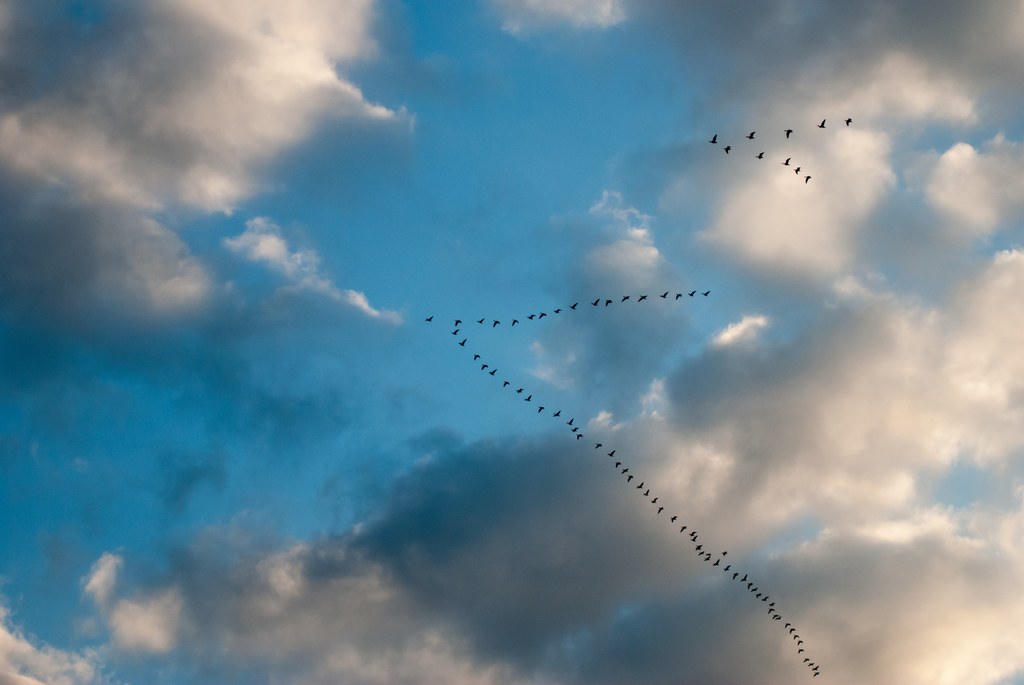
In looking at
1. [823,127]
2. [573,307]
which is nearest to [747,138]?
[823,127]

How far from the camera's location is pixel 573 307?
19750 centimetres

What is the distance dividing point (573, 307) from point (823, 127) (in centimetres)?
5417

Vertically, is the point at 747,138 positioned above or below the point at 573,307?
above

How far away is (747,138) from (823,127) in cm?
1355

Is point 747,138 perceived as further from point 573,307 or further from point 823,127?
point 573,307

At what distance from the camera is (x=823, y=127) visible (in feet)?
623

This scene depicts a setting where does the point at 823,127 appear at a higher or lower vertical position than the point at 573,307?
higher

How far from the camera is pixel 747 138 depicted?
622ft

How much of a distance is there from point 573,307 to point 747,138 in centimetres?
4280
